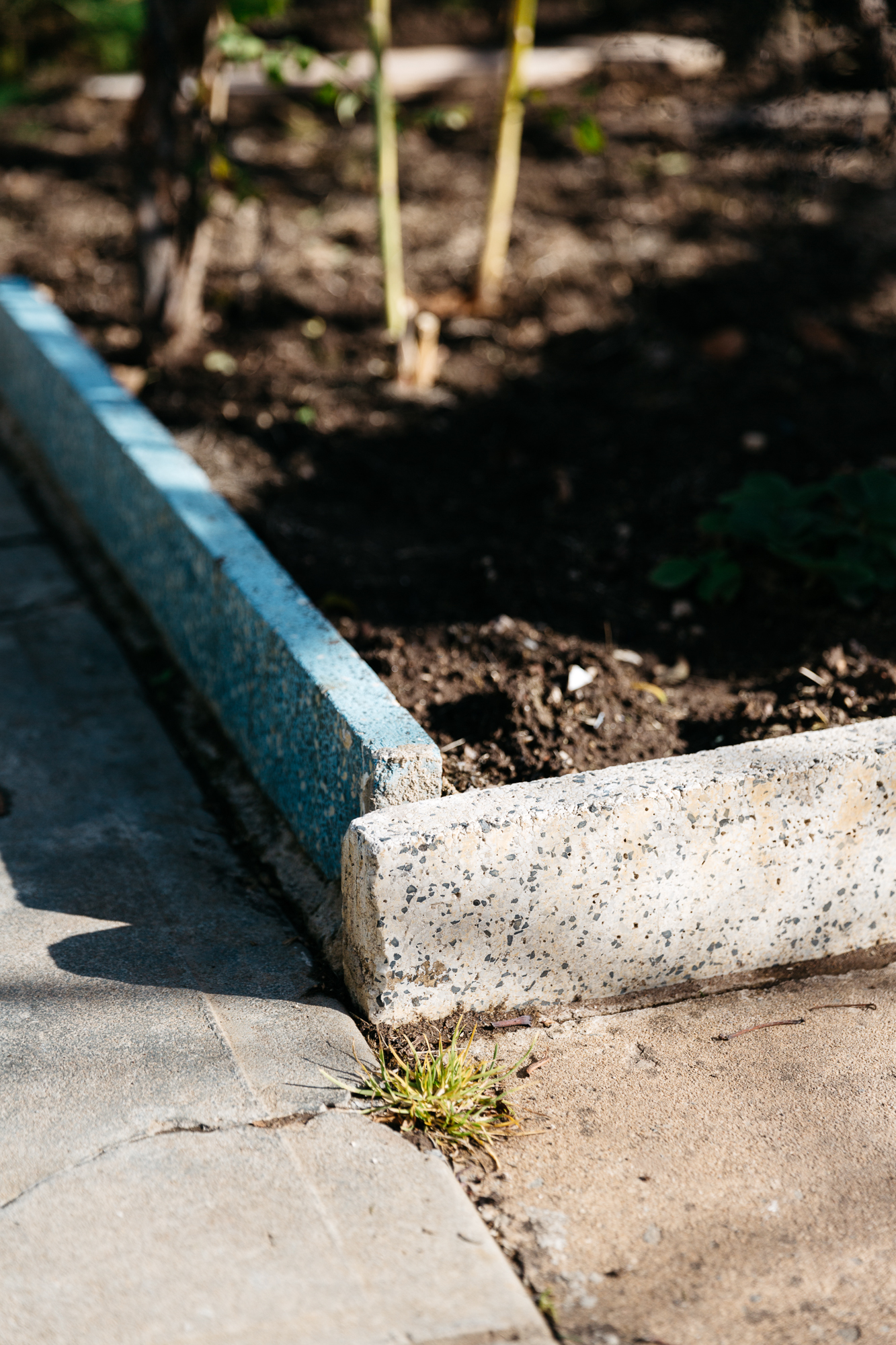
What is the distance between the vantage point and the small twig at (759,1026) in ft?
7.45

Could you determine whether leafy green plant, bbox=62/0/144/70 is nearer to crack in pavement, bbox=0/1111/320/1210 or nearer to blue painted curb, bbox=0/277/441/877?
blue painted curb, bbox=0/277/441/877

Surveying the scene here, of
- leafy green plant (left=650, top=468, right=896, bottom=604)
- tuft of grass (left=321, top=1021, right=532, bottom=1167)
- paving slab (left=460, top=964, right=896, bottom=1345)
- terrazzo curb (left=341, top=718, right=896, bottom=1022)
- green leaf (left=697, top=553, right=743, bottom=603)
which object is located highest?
leafy green plant (left=650, top=468, right=896, bottom=604)

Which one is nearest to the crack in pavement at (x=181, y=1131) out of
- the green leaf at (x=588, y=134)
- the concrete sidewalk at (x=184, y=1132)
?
the concrete sidewalk at (x=184, y=1132)

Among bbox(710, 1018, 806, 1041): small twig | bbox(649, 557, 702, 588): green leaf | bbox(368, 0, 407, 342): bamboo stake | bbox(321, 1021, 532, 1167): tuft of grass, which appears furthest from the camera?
bbox(368, 0, 407, 342): bamboo stake

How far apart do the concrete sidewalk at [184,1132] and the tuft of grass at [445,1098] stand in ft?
0.16

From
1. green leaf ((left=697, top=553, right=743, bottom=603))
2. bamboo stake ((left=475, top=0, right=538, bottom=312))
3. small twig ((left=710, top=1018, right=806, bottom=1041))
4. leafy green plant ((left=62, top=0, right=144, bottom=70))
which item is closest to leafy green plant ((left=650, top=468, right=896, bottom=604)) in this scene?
green leaf ((left=697, top=553, right=743, bottom=603))

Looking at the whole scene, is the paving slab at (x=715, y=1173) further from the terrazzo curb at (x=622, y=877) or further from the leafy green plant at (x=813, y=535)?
the leafy green plant at (x=813, y=535)

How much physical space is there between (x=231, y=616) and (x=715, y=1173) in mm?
1589

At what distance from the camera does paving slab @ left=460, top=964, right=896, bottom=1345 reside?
1778 mm

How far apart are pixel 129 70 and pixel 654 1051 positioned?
674cm

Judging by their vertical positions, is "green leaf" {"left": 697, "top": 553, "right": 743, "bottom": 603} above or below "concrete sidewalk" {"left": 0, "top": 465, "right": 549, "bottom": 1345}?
above

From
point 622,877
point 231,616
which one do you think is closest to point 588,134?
point 231,616

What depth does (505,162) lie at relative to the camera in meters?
4.76

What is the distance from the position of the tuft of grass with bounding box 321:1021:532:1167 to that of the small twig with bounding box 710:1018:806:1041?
42cm
